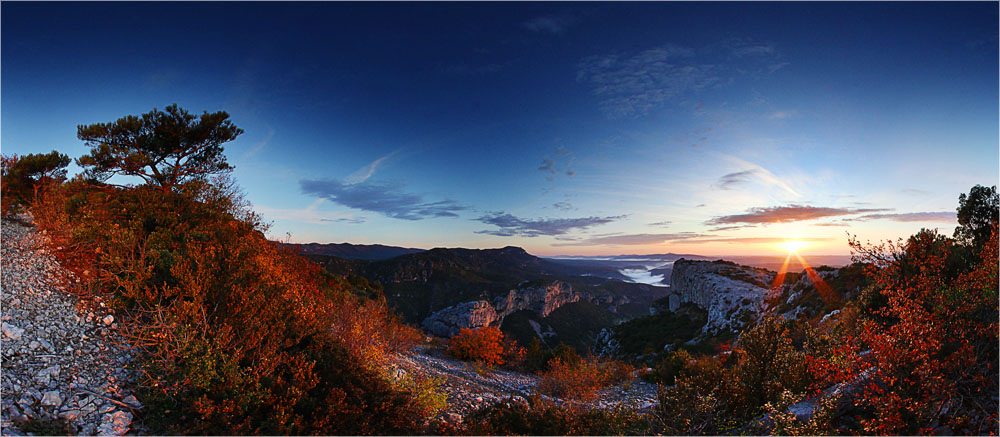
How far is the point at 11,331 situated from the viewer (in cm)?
809

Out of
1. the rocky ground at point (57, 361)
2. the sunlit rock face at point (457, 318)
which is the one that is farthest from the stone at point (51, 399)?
the sunlit rock face at point (457, 318)

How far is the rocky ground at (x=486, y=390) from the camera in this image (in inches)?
473

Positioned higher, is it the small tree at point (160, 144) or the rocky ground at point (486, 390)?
the small tree at point (160, 144)

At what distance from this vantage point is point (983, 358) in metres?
8.20

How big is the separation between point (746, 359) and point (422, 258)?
125 meters

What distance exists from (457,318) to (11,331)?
8383 cm

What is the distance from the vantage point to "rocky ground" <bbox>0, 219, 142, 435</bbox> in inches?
254

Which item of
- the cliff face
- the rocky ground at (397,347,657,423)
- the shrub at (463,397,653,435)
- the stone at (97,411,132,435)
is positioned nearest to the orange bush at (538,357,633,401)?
the rocky ground at (397,347,657,423)

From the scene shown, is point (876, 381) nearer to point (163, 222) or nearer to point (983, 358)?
point (983, 358)

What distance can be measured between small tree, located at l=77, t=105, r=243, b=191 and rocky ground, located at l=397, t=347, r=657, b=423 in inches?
655

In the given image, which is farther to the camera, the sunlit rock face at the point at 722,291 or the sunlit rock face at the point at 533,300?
the sunlit rock face at the point at 533,300

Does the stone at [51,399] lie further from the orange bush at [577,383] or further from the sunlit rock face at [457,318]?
the sunlit rock face at [457,318]

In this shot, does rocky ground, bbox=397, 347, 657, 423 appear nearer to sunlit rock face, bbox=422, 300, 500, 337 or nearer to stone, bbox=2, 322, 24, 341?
stone, bbox=2, 322, 24, 341

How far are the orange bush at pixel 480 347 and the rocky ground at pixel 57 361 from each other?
1703 centimetres
